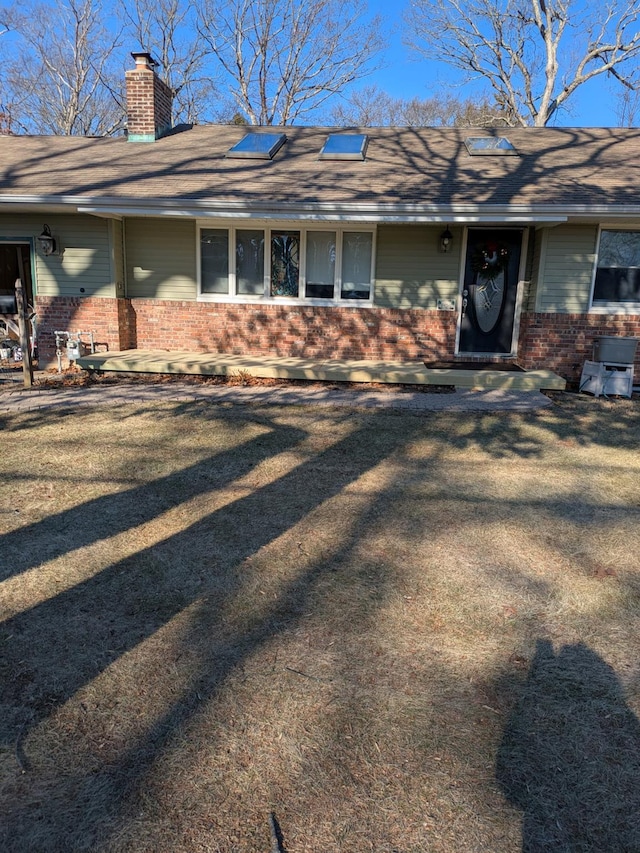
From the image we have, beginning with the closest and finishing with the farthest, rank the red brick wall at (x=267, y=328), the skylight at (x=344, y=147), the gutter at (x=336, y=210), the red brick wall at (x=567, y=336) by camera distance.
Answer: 1. the gutter at (x=336, y=210)
2. the red brick wall at (x=567, y=336)
3. the red brick wall at (x=267, y=328)
4. the skylight at (x=344, y=147)

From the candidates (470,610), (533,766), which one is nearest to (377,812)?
(533,766)

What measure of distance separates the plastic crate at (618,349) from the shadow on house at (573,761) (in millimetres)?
6920

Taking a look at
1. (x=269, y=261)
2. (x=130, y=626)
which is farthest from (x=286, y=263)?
(x=130, y=626)

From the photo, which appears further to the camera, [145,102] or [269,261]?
[145,102]

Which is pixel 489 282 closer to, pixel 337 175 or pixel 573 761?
pixel 337 175

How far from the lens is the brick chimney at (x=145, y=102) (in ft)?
35.7

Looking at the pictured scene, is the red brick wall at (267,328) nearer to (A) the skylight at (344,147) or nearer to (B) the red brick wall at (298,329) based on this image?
(B) the red brick wall at (298,329)

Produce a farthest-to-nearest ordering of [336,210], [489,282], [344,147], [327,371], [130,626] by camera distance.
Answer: [344,147]
[489,282]
[327,371]
[336,210]
[130,626]

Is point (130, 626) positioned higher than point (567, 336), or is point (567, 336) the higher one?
point (567, 336)

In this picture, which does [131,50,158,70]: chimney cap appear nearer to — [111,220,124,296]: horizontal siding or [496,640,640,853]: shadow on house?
[111,220,124,296]: horizontal siding

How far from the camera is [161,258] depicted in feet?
32.4

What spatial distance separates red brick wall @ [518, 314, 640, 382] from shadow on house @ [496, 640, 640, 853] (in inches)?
293

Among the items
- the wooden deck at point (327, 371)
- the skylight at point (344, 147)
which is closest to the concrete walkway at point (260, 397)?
the wooden deck at point (327, 371)

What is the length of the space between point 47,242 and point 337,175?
15.2 feet
